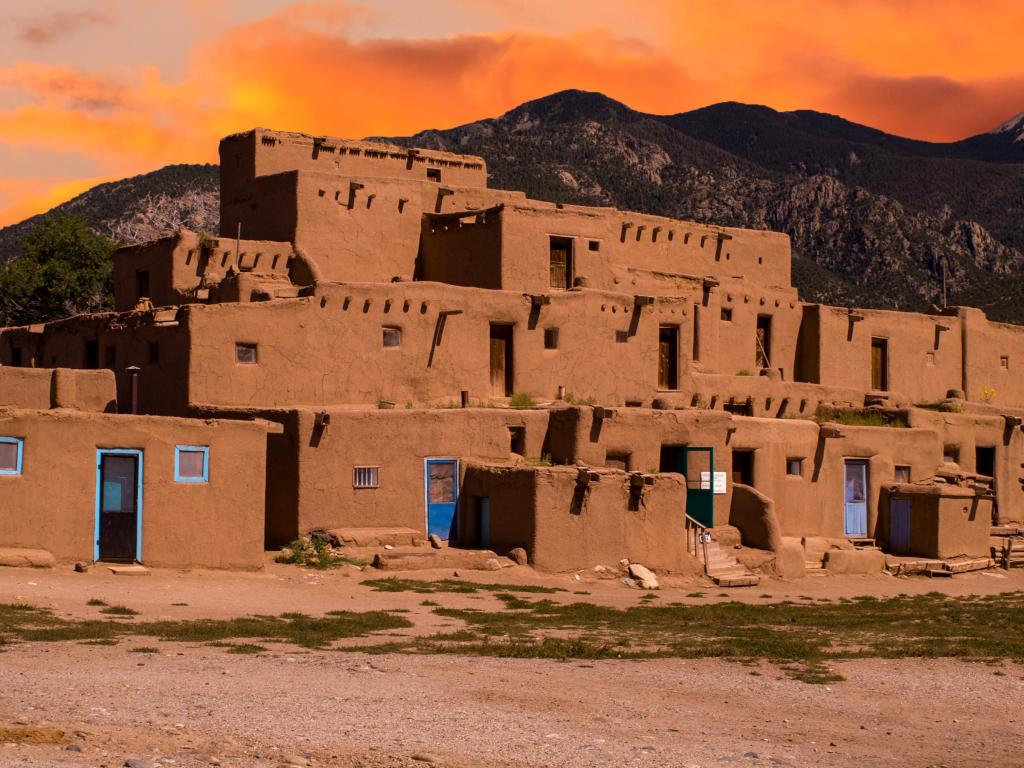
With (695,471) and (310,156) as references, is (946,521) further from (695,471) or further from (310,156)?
(310,156)

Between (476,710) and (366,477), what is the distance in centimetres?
1318

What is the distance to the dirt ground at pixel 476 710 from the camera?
1112 cm

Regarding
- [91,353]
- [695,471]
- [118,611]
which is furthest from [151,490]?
[695,471]

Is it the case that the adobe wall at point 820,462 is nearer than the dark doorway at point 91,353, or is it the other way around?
the dark doorway at point 91,353

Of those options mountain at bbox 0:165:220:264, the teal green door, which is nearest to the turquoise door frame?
the teal green door

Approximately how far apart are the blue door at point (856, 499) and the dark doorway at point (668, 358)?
4531mm

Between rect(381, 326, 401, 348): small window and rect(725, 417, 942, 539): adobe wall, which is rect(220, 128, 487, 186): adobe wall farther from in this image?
rect(725, 417, 942, 539): adobe wall

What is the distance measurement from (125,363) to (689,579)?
1215 centimetres

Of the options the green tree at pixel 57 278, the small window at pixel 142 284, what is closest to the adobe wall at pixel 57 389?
the small window at pixel 142 284

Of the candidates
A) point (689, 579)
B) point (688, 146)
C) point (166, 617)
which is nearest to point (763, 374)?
point (689, 579)

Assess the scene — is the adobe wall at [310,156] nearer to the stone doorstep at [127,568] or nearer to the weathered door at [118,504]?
the weathered door at [118,504]

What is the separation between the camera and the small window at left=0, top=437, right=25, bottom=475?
66.4ft

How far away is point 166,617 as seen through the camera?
58.8 feet

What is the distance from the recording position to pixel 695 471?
29391mm
